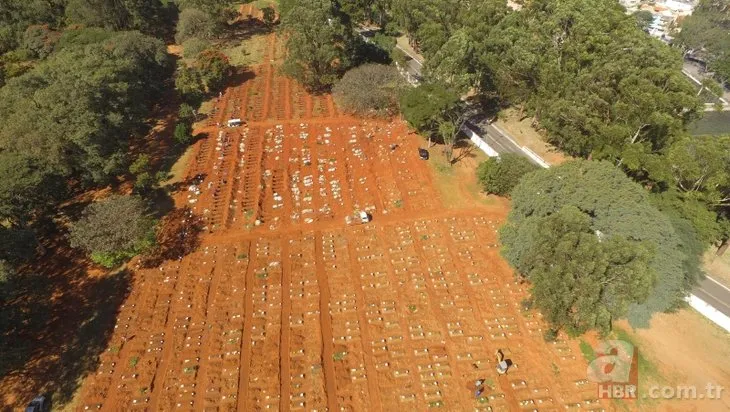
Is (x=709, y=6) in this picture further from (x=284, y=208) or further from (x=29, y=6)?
(x=29, y=6)

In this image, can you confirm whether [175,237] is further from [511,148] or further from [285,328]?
[511,148]

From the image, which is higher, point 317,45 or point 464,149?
point 317,45

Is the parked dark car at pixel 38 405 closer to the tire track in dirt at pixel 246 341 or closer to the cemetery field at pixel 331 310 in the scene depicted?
the cemetery field at pixel 331 310

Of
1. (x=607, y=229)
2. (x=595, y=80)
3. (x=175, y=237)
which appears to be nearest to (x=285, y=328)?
(x=175, y=237)

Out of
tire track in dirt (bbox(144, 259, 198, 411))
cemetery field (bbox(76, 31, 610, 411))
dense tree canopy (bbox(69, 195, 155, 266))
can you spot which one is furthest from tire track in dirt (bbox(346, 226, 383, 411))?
dense tree canopy (bbox(69, 195, 155, 266))

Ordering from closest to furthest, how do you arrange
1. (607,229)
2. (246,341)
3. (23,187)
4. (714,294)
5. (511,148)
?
(607,229) → (246,341) → (714,294) → (23,187) → (511,148)

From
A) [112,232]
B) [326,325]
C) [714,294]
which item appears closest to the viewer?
[326,325]

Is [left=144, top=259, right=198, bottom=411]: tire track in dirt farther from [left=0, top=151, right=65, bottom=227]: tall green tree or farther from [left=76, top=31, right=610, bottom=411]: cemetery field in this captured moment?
[left=0, top=151, right=65, bottom=227]: tall green tree
